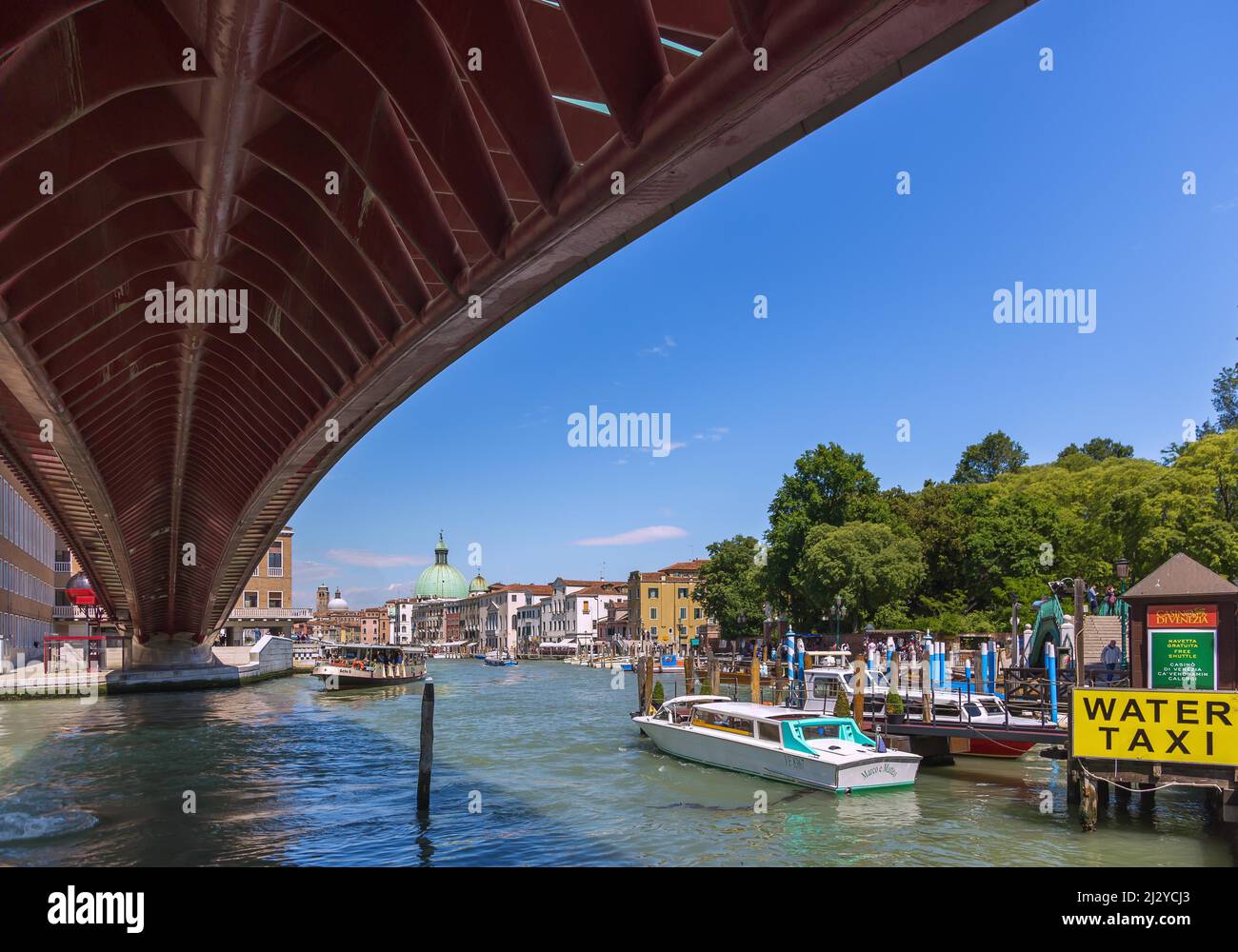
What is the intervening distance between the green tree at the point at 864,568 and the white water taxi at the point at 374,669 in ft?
78.3

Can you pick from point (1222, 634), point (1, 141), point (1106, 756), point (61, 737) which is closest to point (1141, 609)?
point (1222, 634)

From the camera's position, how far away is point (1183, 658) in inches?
695

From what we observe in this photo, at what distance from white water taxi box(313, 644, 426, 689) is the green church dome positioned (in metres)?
111

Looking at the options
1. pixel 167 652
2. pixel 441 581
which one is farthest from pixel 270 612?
pixel 441 581

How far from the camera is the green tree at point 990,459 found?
311 ft

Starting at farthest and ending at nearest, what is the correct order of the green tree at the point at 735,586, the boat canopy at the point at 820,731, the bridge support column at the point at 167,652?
the green tree at the point at 735,586
the bridge support column at the point at 167,652
the boat canopy at the point at 820,731

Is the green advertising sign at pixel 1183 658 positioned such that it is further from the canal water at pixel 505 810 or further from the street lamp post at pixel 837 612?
the street lamp post at pixel 837 612

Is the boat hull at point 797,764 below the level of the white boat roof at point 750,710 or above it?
below

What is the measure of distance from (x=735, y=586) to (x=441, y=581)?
115m

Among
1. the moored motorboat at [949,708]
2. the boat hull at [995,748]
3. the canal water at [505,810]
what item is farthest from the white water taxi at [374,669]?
the boat hull at [995,748]

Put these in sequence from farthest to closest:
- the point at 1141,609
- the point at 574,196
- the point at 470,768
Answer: the point at 470,768
the point at 1141,609
the point at 574,196
